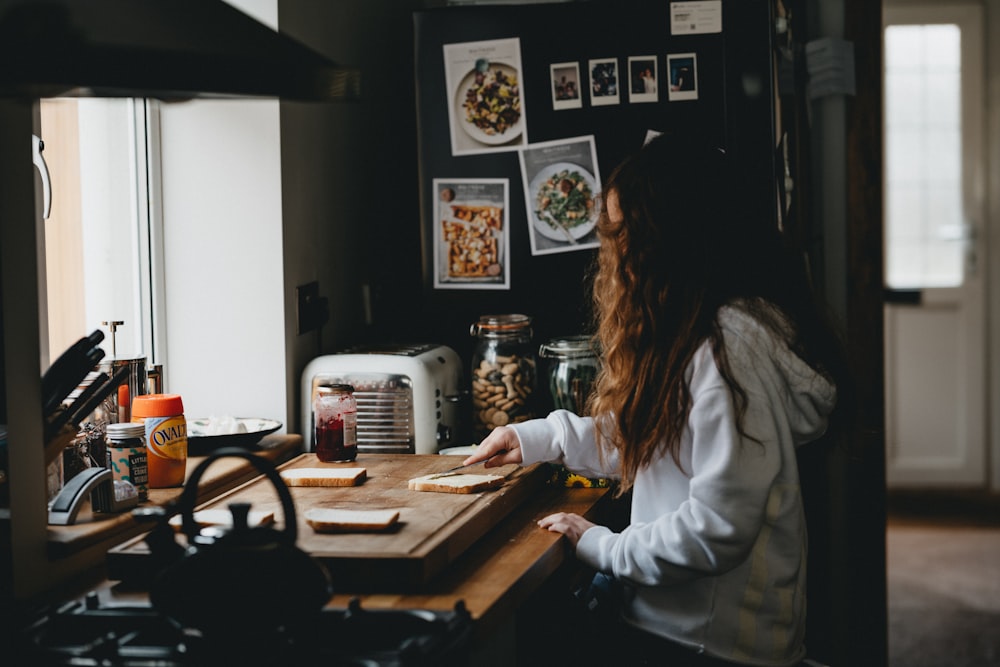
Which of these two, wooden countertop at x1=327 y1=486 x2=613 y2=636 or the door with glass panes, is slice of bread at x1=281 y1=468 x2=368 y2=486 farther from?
the door with glass panes

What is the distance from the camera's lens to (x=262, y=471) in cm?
113

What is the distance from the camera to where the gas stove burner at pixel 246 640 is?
1.14 meters

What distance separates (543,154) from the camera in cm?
260

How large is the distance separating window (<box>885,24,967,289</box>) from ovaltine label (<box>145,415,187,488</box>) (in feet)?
14.0

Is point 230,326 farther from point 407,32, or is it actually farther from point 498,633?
point 407,32

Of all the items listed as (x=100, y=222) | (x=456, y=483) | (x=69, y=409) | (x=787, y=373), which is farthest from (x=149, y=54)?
(x=100, y=222)

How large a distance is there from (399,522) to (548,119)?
51.0 inches

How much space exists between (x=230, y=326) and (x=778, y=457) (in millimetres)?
1236

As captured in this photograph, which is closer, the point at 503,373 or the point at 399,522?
the point at 399,522

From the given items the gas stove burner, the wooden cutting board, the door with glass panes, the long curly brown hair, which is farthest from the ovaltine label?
the door with glass panes

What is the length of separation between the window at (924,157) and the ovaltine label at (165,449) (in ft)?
14.0

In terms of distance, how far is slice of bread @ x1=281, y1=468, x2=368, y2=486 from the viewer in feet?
6.10

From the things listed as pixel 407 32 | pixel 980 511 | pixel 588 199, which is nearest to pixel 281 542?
pixel 588 199

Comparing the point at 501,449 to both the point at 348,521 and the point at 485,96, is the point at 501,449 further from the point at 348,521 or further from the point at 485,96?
the point at 485,96
